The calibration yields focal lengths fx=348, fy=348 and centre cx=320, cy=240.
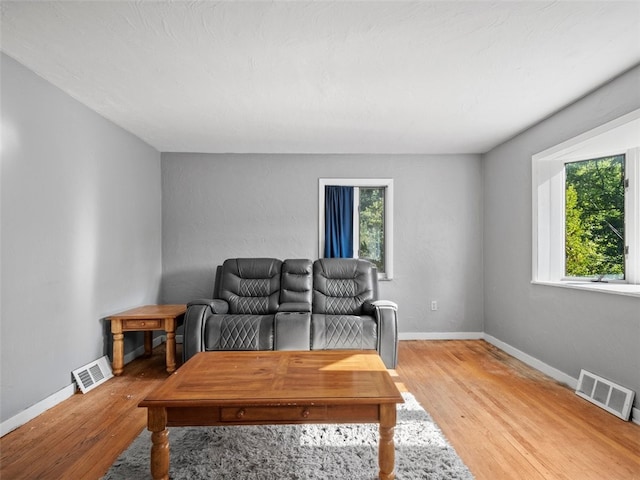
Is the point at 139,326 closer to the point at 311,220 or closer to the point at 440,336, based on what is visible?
the point at 311,220

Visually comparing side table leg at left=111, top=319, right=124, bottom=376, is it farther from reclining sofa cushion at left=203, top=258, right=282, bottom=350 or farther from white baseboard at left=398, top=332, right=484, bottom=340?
white baseboard at left=398, top=332, right=484, bottom=340

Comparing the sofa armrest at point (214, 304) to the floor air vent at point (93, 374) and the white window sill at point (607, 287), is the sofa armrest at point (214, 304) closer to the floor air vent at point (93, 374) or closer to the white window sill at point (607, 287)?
the floor air vent at point (93, 374)

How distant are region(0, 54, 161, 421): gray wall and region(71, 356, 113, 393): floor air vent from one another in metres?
0.07

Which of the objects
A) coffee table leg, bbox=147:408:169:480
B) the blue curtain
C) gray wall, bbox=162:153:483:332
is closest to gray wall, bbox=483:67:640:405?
gray wall, bbox=162:153:483:332

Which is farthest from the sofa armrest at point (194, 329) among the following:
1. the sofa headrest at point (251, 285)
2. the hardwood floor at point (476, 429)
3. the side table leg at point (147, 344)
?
the side table leg at point (147, 344)

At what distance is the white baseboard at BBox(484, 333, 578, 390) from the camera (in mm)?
2917

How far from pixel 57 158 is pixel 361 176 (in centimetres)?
314

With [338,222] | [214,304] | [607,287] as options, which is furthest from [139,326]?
[607,287]

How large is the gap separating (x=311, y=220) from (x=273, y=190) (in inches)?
24.3

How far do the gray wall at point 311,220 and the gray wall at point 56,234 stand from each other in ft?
2.23

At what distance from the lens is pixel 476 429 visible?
7.20ft

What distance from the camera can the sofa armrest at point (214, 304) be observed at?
3314 millimetres

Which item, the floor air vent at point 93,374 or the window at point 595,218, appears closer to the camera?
the floor air vent at point 93,374

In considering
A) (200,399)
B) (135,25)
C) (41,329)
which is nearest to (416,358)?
(200,399)
